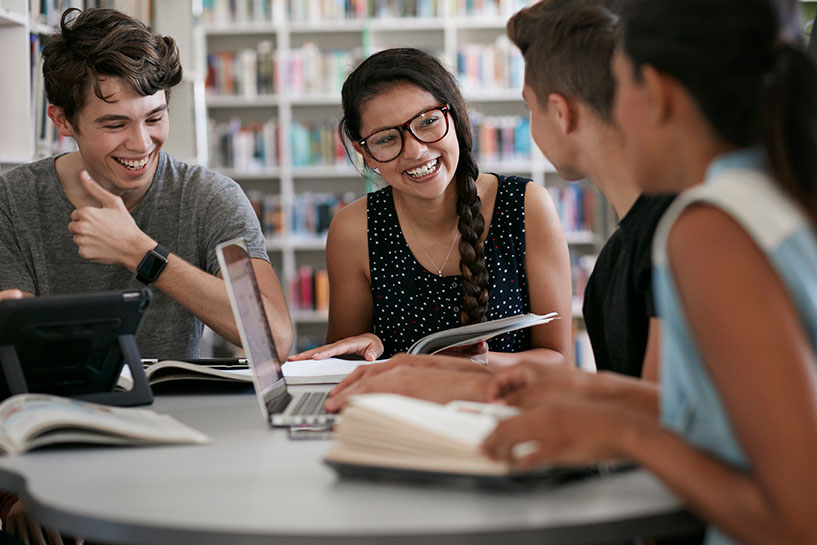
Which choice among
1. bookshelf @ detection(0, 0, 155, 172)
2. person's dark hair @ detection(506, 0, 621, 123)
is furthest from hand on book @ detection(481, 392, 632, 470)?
bookshelf @ detection(0, 0, 155, 172)

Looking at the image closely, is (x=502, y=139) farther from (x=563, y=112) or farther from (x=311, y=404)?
(x=311, y=404)

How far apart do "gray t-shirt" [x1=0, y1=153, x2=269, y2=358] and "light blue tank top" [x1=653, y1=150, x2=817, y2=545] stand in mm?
1355

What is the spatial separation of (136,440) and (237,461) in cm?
14

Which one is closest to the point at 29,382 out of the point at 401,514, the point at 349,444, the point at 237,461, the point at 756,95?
the point at 237,461

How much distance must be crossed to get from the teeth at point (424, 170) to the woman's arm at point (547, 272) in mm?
259

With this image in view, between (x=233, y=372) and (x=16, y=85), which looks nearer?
(x=233, y=372)

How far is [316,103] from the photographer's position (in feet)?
17.8

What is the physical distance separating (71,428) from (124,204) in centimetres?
109

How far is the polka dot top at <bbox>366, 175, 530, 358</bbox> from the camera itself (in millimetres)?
2053

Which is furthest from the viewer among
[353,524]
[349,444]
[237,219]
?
[237,219]

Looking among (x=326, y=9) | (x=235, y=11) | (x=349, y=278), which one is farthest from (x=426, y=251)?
(x=235, y=11)

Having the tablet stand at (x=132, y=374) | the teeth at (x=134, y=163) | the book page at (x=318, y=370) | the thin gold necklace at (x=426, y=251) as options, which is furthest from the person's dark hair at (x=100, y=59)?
the tablet stand at (x=132, y=374)

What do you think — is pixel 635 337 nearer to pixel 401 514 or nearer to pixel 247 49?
pixel 401 514

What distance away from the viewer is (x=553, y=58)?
1323mm
